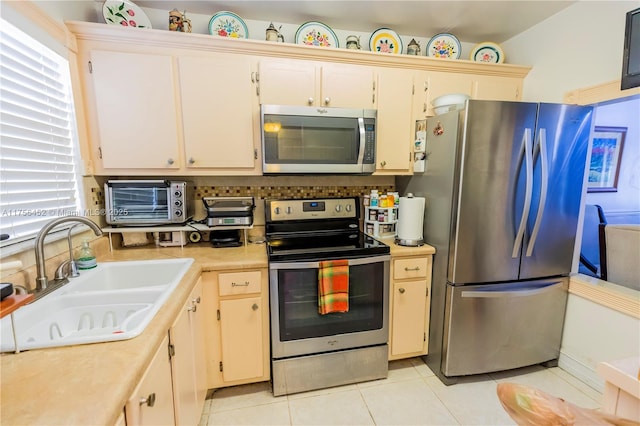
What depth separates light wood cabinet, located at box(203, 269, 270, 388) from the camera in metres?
1.67

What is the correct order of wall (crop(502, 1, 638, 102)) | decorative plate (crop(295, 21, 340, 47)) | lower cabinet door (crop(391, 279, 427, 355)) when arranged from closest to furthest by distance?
wall (crop(502, 1, 638, 102)) → lower cabinet door (crop(391, 279, 427, 355)) → decorative plate (crop(295, 21, 340, 47))

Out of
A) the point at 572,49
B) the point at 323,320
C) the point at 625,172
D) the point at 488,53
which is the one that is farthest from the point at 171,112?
the point at 625,172

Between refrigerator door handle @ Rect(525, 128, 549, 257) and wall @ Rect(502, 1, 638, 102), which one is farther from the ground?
wall @ Rect(502, 1, 638, 102)

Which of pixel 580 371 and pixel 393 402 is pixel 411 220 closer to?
pixel 393 402

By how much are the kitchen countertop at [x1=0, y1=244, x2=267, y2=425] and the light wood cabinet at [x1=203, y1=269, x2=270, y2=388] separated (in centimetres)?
63

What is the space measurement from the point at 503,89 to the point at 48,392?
2948 millimetres

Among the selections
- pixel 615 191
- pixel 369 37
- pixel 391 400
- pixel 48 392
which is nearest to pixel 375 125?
pixel 369 37

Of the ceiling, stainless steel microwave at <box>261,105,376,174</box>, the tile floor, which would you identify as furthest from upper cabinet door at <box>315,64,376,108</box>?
the tile floor

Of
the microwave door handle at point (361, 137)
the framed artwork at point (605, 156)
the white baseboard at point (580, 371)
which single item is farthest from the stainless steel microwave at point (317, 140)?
the framed artwork at point (605, 156)

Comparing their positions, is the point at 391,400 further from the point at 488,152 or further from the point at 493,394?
the point at 488,152

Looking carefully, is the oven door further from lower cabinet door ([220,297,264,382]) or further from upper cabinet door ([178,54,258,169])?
upper cabinet door ([178,54,258,169])

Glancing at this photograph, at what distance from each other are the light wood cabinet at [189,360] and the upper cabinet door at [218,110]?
0.81 m

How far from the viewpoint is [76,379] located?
0.71 m

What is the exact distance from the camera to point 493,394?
1.85 m
